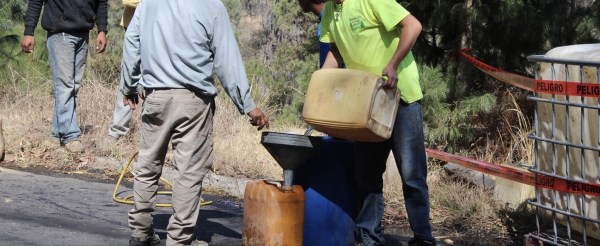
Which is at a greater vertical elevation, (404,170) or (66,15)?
(66,15)

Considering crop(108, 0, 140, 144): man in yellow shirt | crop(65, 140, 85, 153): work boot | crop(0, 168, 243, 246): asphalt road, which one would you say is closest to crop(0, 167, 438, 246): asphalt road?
crop(0, 168, 243, 246): asphalt road

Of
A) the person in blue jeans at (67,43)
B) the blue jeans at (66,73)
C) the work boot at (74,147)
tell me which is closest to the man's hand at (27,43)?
the person in blue jeans at (67,43)

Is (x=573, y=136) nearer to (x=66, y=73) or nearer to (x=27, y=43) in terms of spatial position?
(x=66, y=73)

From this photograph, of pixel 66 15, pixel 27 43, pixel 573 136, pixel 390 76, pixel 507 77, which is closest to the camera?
pixel 573 136

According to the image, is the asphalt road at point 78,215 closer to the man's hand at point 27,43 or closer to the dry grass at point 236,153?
the dry grass at point 236,153

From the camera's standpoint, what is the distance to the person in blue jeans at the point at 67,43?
28.2ft

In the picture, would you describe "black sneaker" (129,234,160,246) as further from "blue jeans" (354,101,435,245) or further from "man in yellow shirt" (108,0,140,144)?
"man in yellow shirt" (108,0,140,144)

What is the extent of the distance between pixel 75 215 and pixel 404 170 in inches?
115

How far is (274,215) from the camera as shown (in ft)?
16.3

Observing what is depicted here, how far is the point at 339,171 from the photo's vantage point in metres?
5.27

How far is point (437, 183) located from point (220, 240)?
2.49 meters

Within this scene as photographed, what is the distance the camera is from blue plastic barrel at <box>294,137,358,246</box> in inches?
205

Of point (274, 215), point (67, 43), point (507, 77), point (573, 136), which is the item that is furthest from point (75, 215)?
point (507, 77)

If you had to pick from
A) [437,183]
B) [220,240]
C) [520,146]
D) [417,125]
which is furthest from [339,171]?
[520,146]
